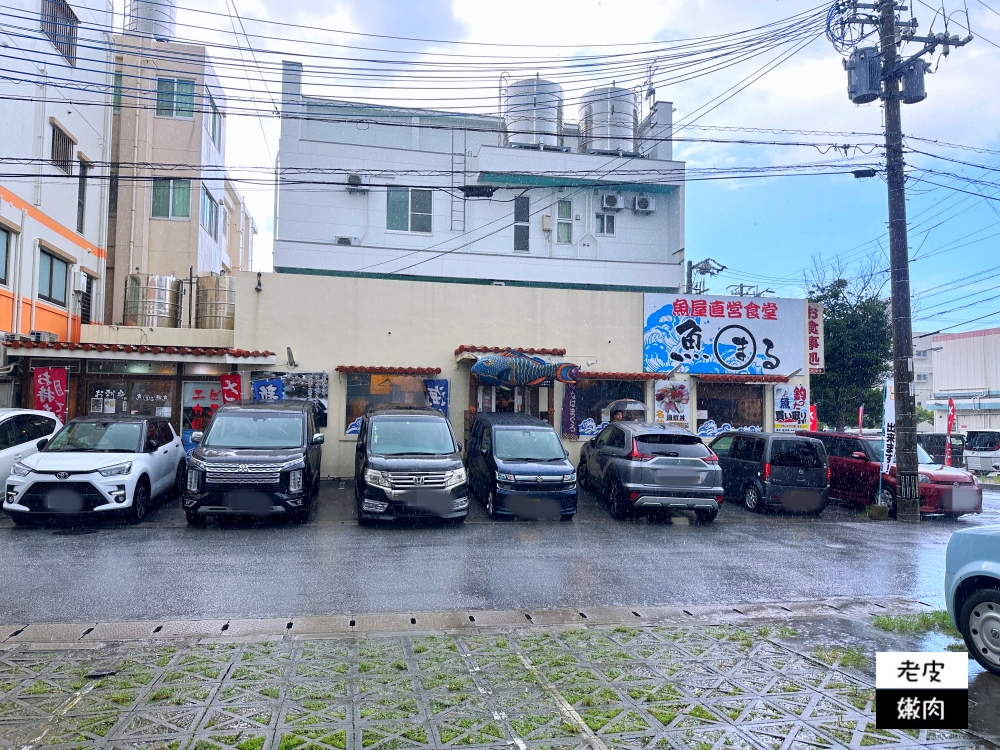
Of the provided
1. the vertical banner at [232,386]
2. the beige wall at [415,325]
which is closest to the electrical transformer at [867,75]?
the beige wall at [415,325]

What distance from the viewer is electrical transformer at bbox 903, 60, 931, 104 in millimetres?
14211

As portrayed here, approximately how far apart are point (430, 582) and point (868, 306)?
1895cm

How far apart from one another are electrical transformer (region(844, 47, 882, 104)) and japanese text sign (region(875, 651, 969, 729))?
1334cm

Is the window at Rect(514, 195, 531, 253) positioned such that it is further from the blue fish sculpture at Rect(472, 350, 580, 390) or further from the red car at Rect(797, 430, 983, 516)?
the red car at Rect(797, 430, 983, 516)

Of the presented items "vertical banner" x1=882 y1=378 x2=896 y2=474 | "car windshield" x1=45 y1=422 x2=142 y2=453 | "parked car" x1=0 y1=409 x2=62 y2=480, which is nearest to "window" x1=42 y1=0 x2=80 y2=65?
"parked car" x1=0 y1=409 x2=62 y2=480

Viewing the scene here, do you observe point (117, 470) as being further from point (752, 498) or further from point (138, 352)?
point (752, 498)

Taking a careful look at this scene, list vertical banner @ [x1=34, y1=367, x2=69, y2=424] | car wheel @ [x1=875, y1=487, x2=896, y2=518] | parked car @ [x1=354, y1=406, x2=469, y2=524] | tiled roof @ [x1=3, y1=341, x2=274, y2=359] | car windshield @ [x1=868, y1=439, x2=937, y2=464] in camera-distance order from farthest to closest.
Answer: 1. vertical banner @ [x1=34, y1=367, x2=69, y2=424]
2. car windshield @ [x1=868, y1=439, x2=937, y2=464]
3. tiled roof @ [x1=3, y1=341, x2=274, y2=359]
4. car wheel @ [x1=875, y1=487, x2=896, y2=518]
5. parked car @ [x1=354, y1=406, x2=469, y2=524]

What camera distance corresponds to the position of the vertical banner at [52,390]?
15406mm

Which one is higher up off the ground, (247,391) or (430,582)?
(247,391)

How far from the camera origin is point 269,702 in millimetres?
4562

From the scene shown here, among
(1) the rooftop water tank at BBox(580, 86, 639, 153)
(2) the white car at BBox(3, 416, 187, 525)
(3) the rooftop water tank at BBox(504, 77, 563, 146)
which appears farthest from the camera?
(1) the rooftop water tank at BBox(580, 86, 639, 153)

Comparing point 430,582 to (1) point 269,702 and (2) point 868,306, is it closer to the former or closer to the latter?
(1) point 269,702


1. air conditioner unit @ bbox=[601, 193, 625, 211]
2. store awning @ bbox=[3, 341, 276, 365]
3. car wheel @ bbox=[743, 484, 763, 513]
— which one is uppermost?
air conditioner unit @ bbox=[601, 193, 625, 211]

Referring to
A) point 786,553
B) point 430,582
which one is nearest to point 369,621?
point 430,582
